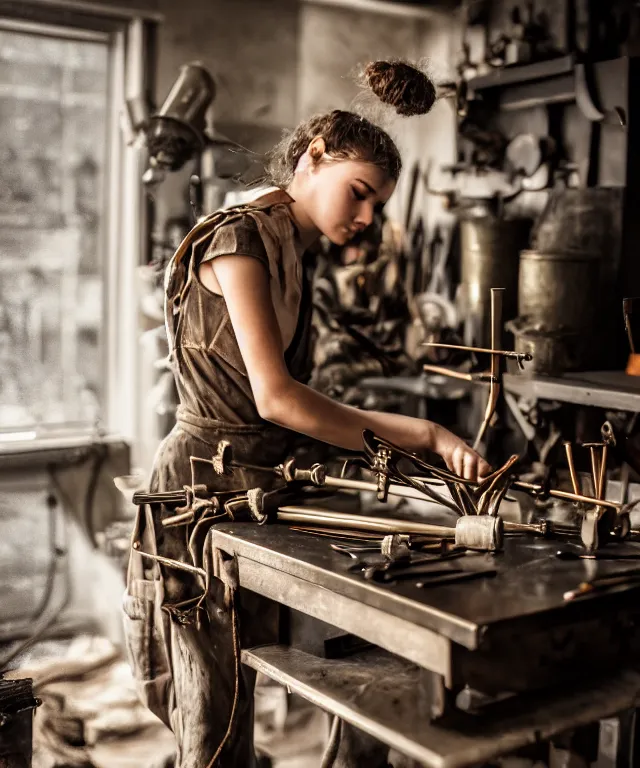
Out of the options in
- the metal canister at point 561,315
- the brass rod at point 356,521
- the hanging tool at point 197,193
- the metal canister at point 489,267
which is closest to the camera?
the brass rod at point 356,521

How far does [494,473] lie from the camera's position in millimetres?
1977

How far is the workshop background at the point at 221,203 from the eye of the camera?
3.93m

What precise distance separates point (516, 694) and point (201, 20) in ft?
12.8

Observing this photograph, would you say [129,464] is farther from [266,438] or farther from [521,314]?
[266,438]

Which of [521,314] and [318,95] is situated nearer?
[521,314]

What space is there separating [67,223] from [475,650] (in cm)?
364

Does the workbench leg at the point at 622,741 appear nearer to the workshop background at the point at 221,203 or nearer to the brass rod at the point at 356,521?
the brass rod at the point at 356,521

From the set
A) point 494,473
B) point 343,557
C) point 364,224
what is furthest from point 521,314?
point 343,557

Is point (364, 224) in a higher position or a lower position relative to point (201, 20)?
lower

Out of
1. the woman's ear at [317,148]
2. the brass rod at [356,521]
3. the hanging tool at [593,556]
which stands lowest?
the hanging tool at [593,556]

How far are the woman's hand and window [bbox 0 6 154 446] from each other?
278 centimetres

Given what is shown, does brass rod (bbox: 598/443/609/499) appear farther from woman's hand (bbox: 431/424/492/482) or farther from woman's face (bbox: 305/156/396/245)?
woman's face (bbox: 305/156/396/245)

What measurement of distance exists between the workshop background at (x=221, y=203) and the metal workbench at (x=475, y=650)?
2.07 m

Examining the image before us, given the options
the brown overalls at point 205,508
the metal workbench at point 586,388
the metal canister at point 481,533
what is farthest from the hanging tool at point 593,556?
the metal workbench at point 586,388
